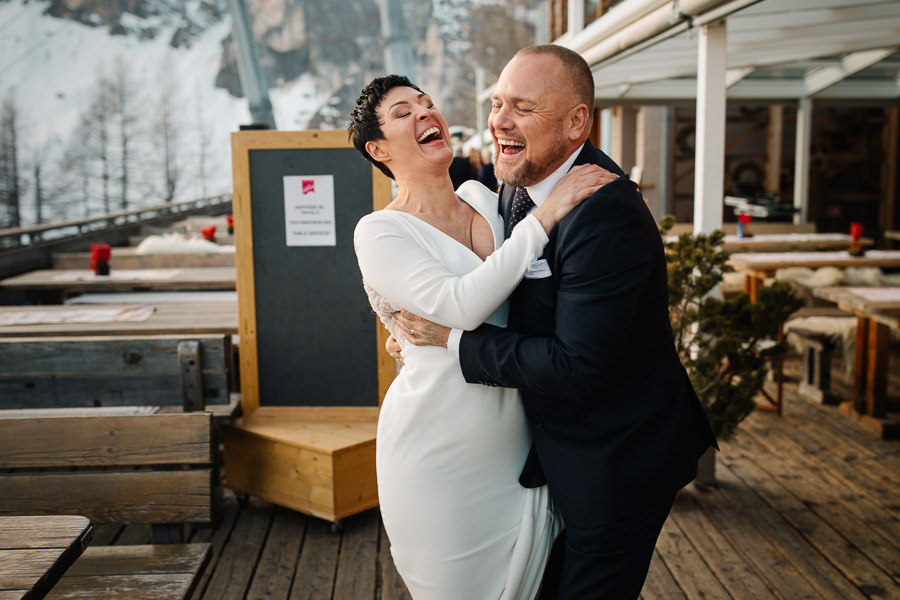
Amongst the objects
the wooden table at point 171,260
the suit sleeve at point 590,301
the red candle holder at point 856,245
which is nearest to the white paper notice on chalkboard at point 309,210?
the suit sleeve at point 590,301

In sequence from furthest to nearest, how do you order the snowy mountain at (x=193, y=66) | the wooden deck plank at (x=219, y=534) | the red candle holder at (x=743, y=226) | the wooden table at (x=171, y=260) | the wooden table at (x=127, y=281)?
1. the snowy mountain at (x=193, y=66)
2. the red candle holder at (x=743, y=226)
3. the wooden table at (x=171, y=260)
4. the wooden table at (x=127, y=281)
5. the wooden deck plank at (x=219, y=534)

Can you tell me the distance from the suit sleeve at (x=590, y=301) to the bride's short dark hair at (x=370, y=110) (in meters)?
0.57

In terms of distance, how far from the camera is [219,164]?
52.4 m

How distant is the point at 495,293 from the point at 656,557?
6.83 feet

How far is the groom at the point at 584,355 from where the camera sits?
4.73 feet

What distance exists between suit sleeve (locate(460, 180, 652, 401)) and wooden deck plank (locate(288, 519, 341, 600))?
1.77m

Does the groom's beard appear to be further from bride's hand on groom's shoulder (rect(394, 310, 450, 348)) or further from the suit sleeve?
bride's hand on groom's shoulder (rect(394, 310, 450, 348))

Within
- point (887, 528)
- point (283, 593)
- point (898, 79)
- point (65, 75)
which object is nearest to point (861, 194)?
point (898, 79)

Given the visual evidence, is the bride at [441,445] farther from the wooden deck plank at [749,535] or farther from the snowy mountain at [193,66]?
the snowy mountain at [193,66]

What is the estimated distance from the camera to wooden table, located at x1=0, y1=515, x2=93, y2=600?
1.45 m

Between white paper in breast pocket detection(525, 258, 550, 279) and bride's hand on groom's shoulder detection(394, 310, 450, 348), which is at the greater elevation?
white paper in breast pocket detection(525, 258, 550, 279)

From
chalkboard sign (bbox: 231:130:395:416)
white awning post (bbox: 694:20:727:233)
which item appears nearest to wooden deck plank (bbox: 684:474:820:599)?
white awning post (bbox: 694:20:727:233)

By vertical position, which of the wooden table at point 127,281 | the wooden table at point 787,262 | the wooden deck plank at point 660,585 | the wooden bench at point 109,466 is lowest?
the wooden deck plank at point 660,585

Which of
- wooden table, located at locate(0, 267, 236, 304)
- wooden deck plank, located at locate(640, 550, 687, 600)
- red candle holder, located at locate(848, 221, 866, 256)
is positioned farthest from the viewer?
red candle holder, located at locate(848, 221, 866, 256)
